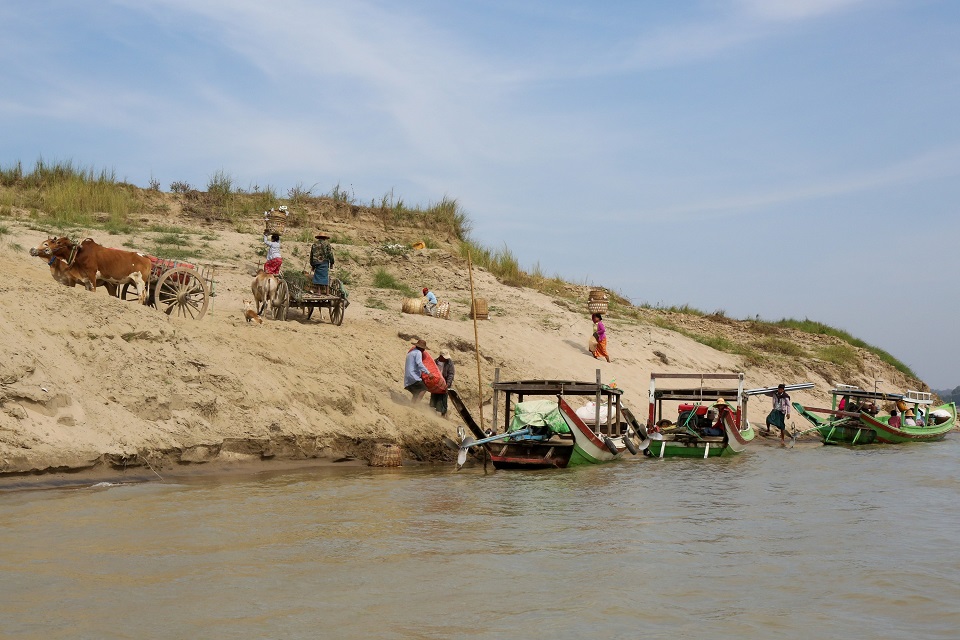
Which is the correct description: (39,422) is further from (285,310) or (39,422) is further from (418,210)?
(418,210)

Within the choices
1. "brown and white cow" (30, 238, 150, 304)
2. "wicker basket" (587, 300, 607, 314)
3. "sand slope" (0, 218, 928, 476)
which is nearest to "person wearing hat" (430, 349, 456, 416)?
"sand slope" (0, 218, 928, 476)

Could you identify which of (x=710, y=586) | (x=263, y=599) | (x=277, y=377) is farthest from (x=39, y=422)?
(x=710, y=586)

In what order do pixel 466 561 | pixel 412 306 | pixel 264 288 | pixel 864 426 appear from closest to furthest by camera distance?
pixel 466 561, pixel 264 288, pixel 412 306, pixel 864 426

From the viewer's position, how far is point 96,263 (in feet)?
54.5

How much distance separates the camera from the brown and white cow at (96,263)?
16469 millimetres

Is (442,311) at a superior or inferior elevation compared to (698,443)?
superior

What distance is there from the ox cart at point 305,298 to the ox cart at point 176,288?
2239mm

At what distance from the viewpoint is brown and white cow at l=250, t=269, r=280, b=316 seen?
752 inches

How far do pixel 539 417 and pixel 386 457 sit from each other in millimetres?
2927

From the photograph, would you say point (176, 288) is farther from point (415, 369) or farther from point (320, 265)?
point (415, 369)

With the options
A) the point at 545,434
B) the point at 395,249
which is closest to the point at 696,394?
the point at 545,434

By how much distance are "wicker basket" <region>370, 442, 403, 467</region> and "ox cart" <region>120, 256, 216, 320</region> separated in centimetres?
448

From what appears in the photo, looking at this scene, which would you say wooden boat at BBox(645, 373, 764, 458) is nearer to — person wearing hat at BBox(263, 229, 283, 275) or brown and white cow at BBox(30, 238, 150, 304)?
person wearing hat at BBox(263, 229, 283, 275)

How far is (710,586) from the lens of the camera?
8398 mm
